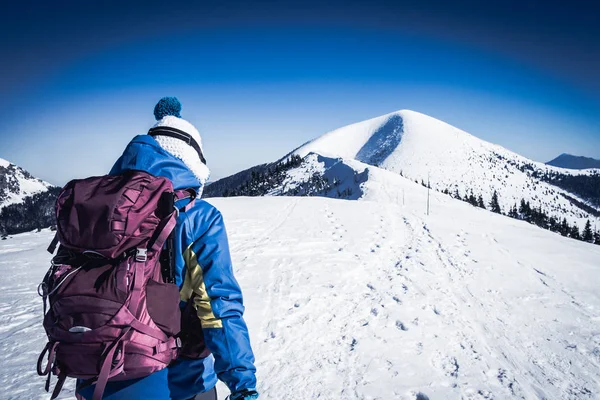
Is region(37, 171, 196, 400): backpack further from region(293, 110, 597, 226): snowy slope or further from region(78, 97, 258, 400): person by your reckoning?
region(293, 110, 597, 226): snowy slope

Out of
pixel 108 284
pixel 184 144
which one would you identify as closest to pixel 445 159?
pixel 184 144

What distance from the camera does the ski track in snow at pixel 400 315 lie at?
419 centimetres

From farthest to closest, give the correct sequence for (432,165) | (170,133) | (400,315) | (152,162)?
(432,165), (400,315), (170,133), (152,162)

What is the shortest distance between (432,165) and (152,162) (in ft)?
521

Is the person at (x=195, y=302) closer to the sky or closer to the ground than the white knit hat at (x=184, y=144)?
closer to the ground

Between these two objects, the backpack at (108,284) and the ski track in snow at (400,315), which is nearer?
the backpack at (108,284)

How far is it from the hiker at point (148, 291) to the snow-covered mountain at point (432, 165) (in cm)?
8044

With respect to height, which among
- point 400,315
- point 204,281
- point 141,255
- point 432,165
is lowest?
point 400,315

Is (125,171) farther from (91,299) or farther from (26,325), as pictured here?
(26,325)

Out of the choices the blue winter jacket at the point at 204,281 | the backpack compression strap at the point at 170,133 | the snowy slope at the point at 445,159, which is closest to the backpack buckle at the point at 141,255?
the blue winter jacket at the point at 204,281

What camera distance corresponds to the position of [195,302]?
1938 millimetres

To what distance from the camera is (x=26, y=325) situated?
216 inches

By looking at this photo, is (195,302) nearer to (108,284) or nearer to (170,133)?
(108,284)

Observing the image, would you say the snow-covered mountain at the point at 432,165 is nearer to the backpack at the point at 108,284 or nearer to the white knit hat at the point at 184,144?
the white knit hat at the point at 184,144
